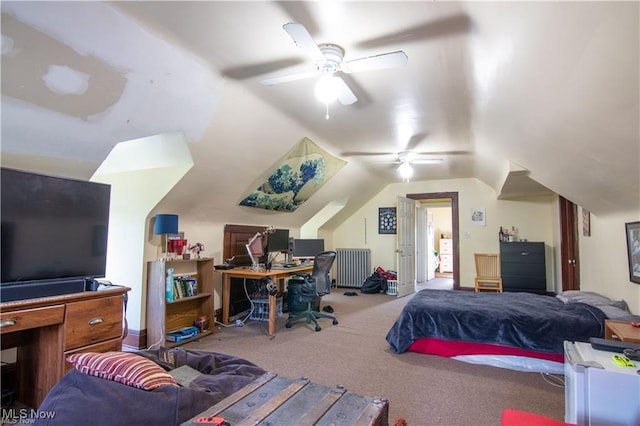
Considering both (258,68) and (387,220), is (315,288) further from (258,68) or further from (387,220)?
(387,220)

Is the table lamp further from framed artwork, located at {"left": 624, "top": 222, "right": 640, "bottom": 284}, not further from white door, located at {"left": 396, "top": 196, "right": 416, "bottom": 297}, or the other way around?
framed artwork, located at {"left": 624, "top": 222, "right": 640, "bottom": 284}

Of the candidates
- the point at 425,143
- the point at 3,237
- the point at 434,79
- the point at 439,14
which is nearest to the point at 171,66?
the point at 3,237

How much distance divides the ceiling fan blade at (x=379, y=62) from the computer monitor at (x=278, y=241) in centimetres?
324

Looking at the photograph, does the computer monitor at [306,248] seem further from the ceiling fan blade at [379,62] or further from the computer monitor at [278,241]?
the ceiling fan blade at [379,62]

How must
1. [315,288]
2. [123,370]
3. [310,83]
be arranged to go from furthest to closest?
[315,288] → [310,83] → [123,370]

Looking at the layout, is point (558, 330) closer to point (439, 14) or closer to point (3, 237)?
point (439, 14)

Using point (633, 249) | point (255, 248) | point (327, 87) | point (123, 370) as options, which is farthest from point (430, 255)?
point (123, 370)

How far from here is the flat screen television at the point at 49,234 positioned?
2.18 meters

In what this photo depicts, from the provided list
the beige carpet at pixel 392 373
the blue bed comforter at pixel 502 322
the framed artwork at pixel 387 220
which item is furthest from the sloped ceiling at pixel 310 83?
the framed artwork at pixel 387 220

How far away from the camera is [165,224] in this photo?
3588 mm

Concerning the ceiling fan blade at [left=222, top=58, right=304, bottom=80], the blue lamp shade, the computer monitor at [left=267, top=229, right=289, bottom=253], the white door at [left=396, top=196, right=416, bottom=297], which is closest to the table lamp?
the blue lamp shade

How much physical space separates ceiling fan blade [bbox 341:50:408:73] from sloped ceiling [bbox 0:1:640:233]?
149 millimetres

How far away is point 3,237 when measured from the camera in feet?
7.07

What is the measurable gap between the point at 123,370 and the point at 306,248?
4.58 meters
